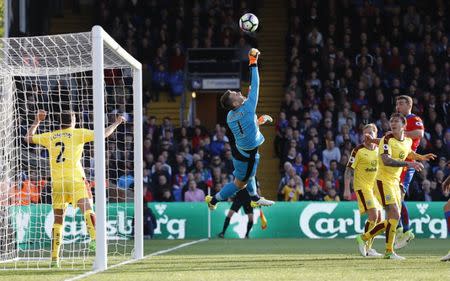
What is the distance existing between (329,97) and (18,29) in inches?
339

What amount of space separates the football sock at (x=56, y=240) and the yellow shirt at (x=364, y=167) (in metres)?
4.84

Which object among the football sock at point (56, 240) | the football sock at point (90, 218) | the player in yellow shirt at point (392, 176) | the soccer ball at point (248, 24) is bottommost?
the football sock at point (56, 240)

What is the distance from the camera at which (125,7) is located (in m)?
29.9

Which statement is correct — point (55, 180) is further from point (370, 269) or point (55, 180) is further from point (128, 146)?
point (128, 146)

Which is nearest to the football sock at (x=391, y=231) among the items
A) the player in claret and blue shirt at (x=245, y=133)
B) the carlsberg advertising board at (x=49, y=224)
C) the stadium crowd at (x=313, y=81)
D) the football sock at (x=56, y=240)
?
the player in claret and blue shirt at (x=245, y=133)

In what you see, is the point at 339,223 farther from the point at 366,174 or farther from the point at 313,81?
the point at 366,174

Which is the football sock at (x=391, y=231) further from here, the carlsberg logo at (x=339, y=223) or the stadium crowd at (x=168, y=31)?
the stadium crowd at (x=168, y=31)

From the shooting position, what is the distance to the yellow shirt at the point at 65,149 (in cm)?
1398

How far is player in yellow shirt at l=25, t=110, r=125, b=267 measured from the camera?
1395cm

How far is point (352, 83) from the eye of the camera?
89.9ft

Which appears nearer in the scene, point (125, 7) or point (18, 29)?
point (18, 29)

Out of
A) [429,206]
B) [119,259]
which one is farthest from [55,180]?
[429,206]

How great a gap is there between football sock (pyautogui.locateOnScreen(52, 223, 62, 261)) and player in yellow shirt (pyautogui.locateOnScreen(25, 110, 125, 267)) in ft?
0.05

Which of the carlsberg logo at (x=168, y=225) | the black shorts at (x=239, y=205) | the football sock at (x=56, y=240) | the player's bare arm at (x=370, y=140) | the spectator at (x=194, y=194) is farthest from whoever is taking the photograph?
the spectator at (x=194, y=194)
